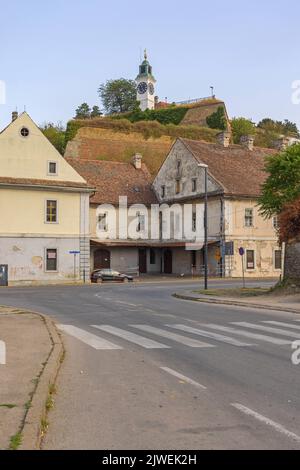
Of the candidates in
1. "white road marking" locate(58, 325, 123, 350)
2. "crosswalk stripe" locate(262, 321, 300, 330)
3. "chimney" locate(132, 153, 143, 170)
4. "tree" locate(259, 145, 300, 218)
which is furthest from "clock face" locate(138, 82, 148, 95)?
"white road marking" locate(58, 325, 123, 350)

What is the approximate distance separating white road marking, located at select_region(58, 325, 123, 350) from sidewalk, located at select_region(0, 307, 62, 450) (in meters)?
0.67

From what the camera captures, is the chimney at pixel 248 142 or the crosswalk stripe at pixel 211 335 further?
the chimney at pixel 248 142

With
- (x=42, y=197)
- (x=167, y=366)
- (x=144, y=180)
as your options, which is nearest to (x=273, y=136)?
(x=144, y=180)

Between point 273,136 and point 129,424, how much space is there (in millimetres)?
104185

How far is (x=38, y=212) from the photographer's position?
46688 mm

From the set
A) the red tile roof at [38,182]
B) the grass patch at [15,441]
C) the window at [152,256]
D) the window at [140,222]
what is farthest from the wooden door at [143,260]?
the grass patch at [15,441]

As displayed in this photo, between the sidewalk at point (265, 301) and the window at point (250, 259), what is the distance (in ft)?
81.6

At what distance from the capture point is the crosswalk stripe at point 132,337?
13.1 m

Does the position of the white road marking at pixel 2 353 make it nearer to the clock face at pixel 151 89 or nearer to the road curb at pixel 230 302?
the road curb at pixel 230 302

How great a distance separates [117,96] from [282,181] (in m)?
98.9

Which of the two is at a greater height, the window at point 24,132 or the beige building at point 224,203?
the window at point 24,132

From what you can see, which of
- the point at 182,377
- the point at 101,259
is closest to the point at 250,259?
the point at 101,259

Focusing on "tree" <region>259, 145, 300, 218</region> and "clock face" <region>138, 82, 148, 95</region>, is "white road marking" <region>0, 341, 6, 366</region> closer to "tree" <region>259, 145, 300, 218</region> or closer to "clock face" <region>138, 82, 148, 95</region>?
"tree" <region>259, 145, 300, 218</region>
